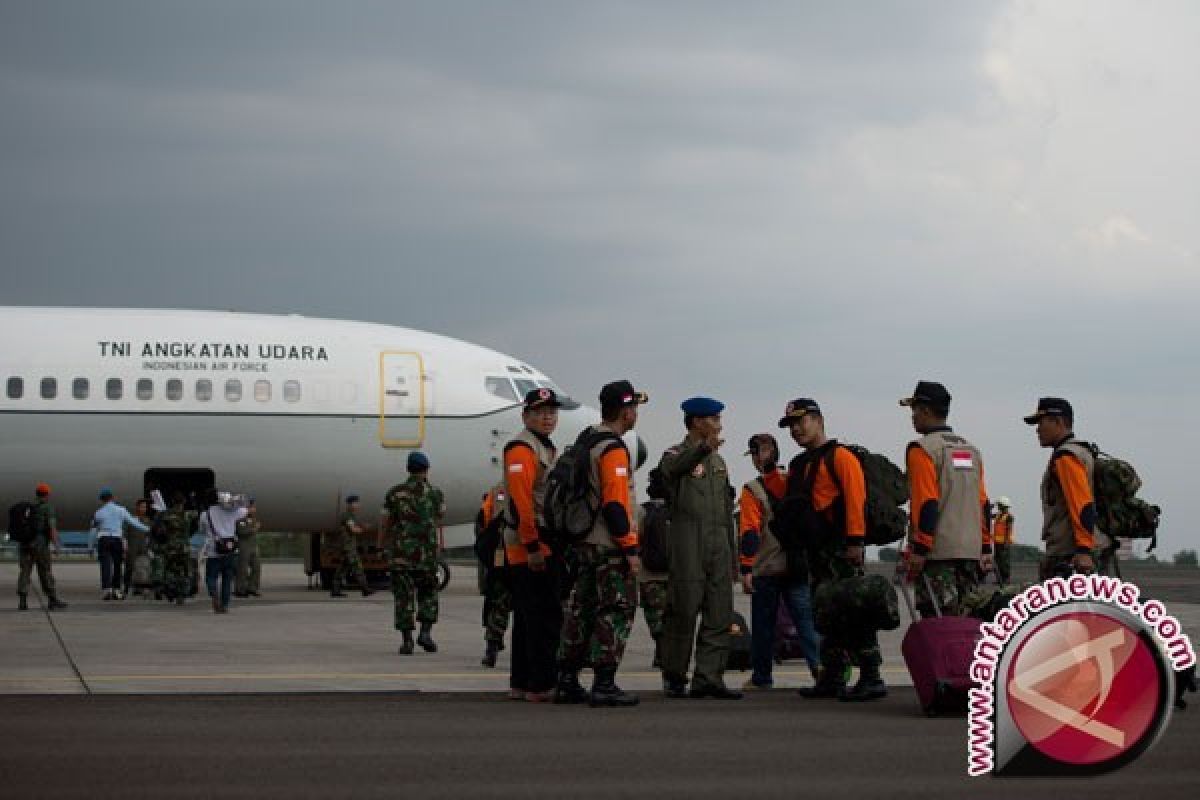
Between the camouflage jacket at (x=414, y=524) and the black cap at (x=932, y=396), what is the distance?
6.05 metres

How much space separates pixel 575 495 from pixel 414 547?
18.4ft

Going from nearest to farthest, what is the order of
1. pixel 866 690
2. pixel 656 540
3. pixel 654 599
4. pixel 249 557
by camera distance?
1. pixel 866 690
2. pixel 656 540
3. pixel 654 599
4. pixel 249 557

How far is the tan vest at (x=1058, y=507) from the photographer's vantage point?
11867mm

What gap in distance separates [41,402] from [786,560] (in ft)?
55.3

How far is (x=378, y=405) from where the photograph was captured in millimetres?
27906

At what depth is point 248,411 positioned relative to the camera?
27484mm

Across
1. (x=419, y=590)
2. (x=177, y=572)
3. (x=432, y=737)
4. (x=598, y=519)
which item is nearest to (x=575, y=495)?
(x=598, y=519)

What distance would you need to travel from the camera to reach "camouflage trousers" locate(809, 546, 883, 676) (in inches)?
460

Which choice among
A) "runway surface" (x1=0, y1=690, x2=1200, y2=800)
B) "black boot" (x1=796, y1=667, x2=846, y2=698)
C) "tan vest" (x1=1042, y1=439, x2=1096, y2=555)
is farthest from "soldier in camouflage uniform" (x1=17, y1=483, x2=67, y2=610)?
"tan vest" (x1=1042, y1=439, x2=1096, y2=555)

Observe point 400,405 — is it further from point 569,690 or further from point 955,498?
point 955,498

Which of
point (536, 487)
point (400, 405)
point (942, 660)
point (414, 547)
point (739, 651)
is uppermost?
point (400, 405)

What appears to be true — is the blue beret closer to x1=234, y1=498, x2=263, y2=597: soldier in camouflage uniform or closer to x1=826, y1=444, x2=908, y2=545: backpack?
x1=826, y1=444, x2=908, y2=545: backpack

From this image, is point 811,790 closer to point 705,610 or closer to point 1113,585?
point 1113,585

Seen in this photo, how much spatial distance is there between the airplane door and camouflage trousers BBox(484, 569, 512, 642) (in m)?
12.5
